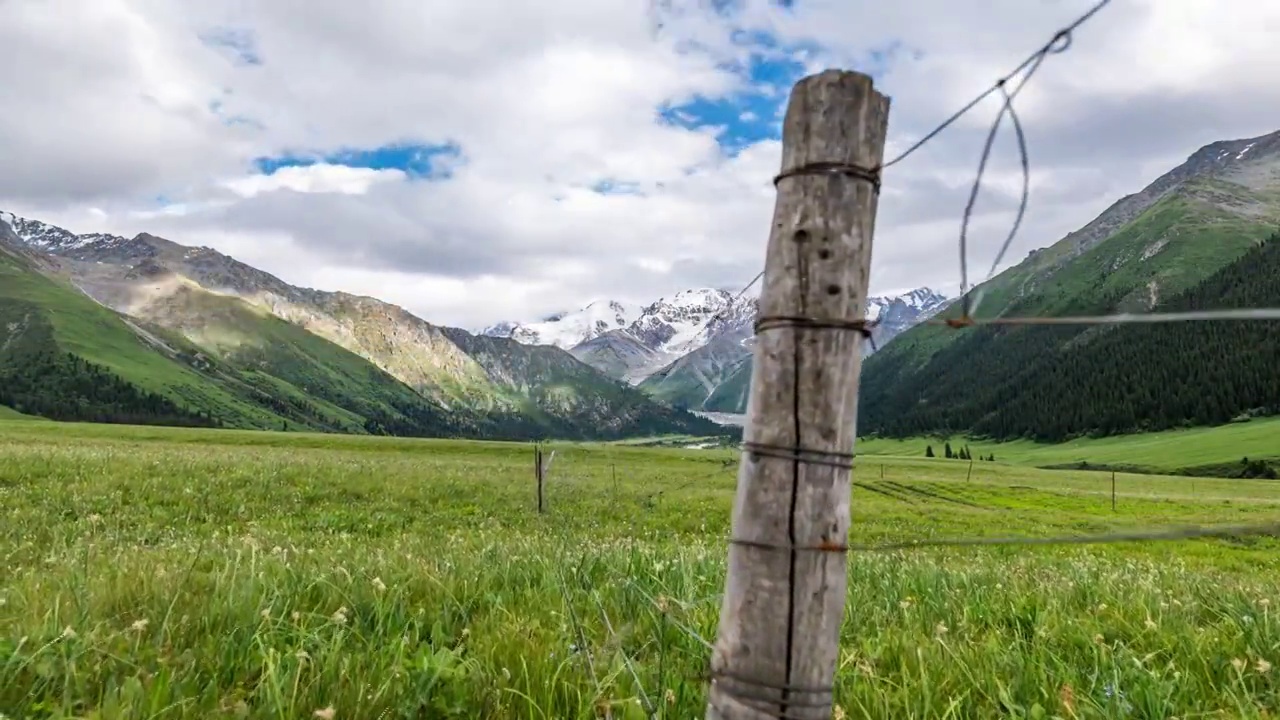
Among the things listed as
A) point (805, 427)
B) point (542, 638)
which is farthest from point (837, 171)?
point (542, 638)

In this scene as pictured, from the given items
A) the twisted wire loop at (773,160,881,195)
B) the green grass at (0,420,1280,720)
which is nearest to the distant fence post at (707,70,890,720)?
the twisted wire loop at (773,160,881,195)

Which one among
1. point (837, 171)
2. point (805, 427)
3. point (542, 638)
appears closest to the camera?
point (805, 427)

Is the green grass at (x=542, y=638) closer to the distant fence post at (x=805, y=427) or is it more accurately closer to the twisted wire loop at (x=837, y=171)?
the distant fence post at (x=805, y=427)

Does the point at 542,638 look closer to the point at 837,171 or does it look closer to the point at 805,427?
the point at 805,427

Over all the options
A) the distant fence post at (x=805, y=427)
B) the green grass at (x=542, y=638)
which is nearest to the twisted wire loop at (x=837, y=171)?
the distant fence post at (x=805, y=427)

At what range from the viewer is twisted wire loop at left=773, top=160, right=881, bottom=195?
3254 millimetres

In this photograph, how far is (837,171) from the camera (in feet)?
10.7

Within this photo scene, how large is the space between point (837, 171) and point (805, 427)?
110 centimetres

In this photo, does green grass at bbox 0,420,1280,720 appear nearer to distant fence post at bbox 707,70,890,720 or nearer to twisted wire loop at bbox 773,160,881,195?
distant fence post at bbox 707,70,890,720

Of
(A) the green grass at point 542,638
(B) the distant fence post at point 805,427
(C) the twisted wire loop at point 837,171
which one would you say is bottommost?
(A) the green grass at point 542,638

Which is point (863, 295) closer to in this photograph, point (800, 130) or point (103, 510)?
point (800, 130)

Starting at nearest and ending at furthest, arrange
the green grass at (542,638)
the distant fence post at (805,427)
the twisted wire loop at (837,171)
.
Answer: the distant fence post at (805,427) → the twisted wire loop at (837,171) → the green grass at (542,638)

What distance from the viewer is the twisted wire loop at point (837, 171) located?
3.25m

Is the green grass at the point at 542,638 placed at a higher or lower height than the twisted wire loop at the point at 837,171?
lower
